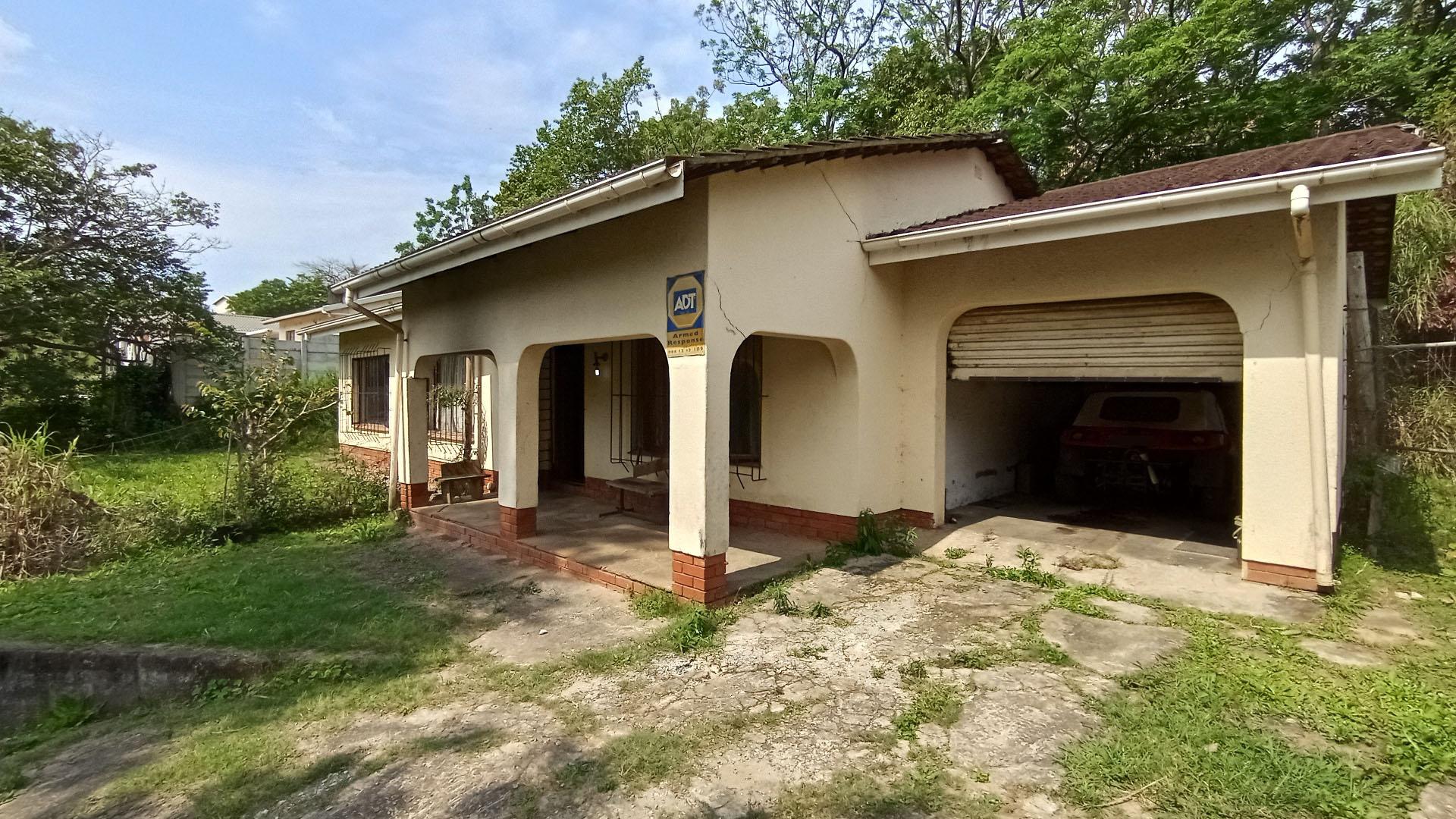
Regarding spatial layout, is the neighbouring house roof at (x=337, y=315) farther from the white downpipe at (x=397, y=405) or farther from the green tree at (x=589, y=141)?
the green tree at (x=589, y=141)

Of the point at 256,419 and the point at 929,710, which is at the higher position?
the point at 256,419

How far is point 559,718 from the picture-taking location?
354 centimetres

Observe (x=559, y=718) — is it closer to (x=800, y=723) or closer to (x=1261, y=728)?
(x=800, y=723)

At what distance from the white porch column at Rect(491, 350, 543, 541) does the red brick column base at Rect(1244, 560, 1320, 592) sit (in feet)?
20.3

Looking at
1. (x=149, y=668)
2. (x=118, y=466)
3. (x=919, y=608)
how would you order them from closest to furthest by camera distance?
(x=149, y=668) → (x=919, y=608) → (x=118, y=466)

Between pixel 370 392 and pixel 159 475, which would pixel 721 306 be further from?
pixel 159 475

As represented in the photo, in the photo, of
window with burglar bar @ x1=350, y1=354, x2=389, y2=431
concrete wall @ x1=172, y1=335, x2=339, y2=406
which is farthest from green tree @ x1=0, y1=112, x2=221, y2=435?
window with burglar bar @ x1=350, y1=354, x2=389, y2=431

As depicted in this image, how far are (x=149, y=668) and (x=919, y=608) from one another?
17.3 ft

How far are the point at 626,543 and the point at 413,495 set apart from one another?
142 inches

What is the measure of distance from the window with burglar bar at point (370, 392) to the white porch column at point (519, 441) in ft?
20.1

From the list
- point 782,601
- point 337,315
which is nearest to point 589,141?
point 337,315

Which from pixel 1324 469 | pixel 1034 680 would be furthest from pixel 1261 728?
pixel 1324 469

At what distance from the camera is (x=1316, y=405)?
4.62 meters

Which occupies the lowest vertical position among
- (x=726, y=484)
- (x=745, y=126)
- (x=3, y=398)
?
(x=726, y=484)
